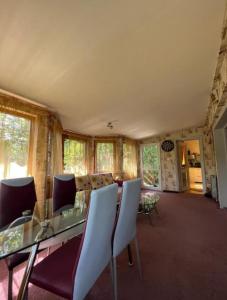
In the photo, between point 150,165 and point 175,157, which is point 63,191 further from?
point 150,165

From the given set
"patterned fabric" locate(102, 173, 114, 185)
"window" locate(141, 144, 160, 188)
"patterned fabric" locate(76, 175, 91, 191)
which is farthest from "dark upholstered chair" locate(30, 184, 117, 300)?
"window" locate(141, 144, 160, 188)

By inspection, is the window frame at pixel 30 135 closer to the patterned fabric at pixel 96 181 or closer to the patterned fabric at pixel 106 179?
the patterned fabric at pixel 96 181

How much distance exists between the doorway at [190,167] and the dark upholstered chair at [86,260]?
561cm

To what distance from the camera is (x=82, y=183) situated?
394cm

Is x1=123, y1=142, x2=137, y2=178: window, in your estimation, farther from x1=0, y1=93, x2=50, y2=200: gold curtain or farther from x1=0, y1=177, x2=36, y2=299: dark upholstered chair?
x1=0, y1=177, x2=36, y2=299: dark upholstered chair

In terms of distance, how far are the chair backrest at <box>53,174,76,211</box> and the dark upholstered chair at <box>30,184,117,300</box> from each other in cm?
104

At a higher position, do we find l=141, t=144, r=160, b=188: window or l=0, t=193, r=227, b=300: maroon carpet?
l=141, t=144, r=160, b=188: window

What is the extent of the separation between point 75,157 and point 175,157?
Result: 12.2 feet

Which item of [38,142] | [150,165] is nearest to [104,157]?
[150,165]

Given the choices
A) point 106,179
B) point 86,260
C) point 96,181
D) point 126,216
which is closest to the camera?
point 86,260

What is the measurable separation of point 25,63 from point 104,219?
192 cm

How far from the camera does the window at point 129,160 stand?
638 centimetres

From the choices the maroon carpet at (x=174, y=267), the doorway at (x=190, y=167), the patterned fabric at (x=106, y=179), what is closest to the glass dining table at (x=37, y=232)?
the maroon carpet at (x=174, y=267)

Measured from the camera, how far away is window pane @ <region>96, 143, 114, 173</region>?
589 cm
